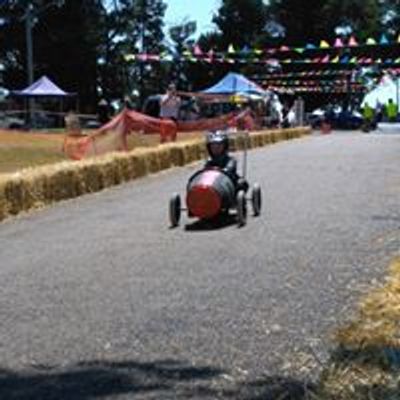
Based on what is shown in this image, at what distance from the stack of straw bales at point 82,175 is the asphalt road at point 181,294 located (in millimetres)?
403

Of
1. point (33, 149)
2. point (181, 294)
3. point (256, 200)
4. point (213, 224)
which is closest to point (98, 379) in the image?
point (181, 294)

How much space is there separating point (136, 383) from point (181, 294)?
2.52 metres

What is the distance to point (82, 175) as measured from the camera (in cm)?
1817

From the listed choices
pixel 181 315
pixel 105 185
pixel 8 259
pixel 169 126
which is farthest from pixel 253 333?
pixel 169 126

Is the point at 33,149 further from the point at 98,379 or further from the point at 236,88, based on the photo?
the point at 236,88

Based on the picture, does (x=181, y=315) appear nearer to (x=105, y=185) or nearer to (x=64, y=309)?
(x=64, y=309)

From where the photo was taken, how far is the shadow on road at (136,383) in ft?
19.3

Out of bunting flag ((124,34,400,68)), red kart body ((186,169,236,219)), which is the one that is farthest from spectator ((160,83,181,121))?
red kart body ((186,169,236,219))

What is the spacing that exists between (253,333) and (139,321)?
0.87 metres

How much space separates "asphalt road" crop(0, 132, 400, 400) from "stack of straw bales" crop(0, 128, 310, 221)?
40 centimetres

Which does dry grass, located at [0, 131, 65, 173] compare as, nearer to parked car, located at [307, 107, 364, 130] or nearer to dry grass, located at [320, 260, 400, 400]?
dry grass, located at [320, 260, 400, 400]

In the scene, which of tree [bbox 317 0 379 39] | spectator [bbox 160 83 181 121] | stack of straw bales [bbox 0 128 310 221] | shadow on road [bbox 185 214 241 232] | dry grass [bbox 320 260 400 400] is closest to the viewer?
dry grass [bbox 320 260 400 400]

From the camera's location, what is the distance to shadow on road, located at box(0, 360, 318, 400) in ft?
19.3

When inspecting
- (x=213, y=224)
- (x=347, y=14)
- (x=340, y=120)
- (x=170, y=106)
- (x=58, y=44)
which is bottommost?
(x=340, y=120)
